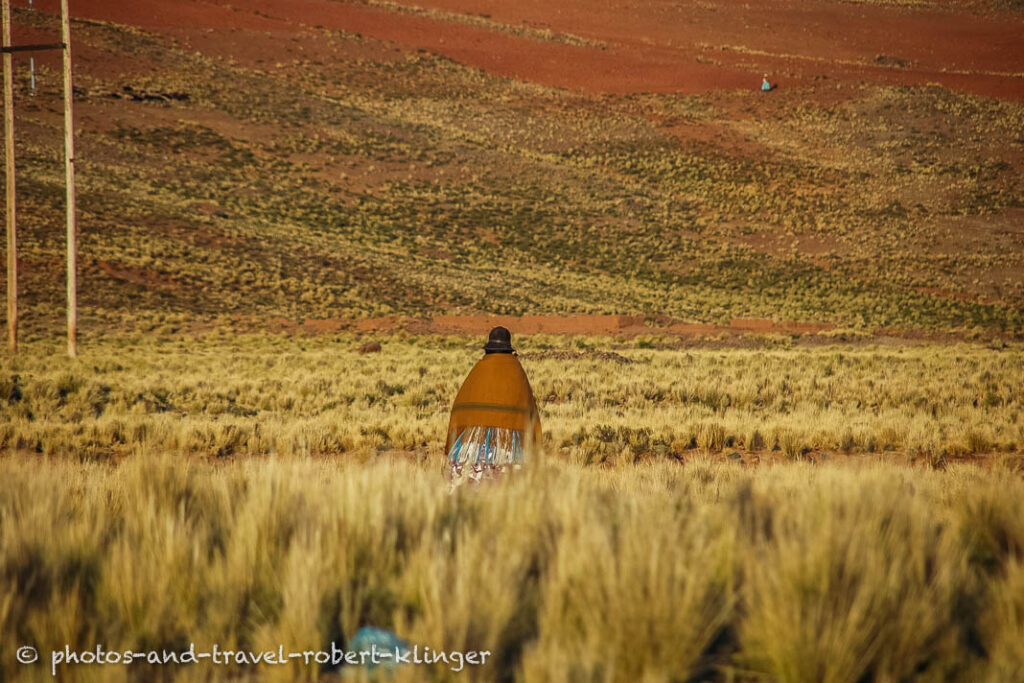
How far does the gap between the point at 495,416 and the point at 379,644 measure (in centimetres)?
232

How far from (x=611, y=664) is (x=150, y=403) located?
14.5 meters

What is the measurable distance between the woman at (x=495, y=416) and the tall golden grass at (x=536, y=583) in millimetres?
783

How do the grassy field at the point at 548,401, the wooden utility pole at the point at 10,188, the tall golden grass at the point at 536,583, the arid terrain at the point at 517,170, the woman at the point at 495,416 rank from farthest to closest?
the arid terrain at the point at 517,170 < the wooden utility pole at the point at 10,188 < the grassy field at the point at 548,401 < the woman at the point at 495,416 < the tall golden grass at the point at 536,583

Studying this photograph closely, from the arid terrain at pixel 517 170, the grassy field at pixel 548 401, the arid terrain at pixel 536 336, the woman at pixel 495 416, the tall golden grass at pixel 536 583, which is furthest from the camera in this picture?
the arid terrain at pixel 517 170

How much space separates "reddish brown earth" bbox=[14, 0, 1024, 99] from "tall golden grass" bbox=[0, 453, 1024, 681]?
71076 millimetres

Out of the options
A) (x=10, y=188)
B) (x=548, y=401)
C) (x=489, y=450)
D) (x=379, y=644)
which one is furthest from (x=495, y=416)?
(x=10, y=188)

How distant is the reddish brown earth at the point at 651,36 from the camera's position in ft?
252

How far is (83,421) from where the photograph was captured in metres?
13.0

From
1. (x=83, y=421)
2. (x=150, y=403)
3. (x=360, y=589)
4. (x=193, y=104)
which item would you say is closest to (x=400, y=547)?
(x=360, y=589)

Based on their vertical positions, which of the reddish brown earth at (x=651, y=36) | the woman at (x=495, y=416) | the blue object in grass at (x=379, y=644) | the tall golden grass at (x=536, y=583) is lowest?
the blue object in grass at (x=379, y=644)

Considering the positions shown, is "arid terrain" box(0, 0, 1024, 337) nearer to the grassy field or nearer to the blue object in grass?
the grassy field

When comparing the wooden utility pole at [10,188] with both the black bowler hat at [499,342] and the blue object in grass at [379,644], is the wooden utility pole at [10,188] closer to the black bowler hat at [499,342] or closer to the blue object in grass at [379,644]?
the black bowler hat at [499,342]

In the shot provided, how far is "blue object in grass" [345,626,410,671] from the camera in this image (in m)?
3.27

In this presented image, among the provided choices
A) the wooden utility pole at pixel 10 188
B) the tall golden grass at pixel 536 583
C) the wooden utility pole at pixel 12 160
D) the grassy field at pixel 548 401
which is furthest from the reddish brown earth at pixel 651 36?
the tall golden grass at pixel 536 583
